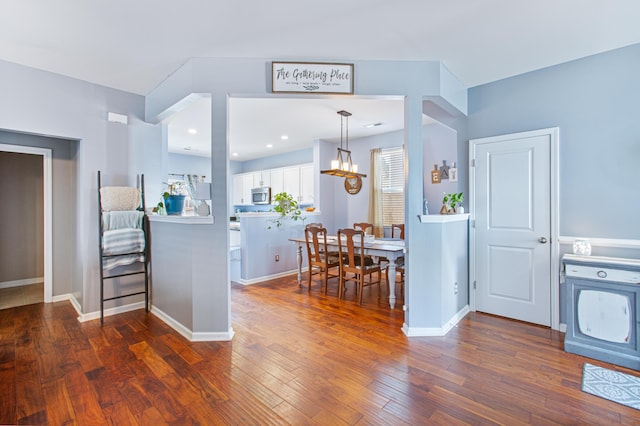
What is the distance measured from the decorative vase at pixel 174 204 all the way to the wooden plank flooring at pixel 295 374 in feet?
4.07

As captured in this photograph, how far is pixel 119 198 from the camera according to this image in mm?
3408

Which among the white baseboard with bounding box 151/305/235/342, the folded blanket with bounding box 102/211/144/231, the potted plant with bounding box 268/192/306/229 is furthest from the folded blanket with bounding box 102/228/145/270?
the potted plant with bounding box 268/192/306/229

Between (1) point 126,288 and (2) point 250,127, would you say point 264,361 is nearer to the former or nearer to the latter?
(1) point 126,288

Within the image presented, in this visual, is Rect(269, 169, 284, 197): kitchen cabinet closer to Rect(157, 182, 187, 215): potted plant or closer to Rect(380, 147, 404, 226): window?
Rect(380, 147, 404, 226): window

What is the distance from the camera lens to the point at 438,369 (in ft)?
7.41

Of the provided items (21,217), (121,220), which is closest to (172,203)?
(121,220)

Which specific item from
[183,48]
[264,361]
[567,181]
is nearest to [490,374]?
[264,361]

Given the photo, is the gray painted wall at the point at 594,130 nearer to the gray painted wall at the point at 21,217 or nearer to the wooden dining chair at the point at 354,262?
the wooden dining chair at the point at 354,262

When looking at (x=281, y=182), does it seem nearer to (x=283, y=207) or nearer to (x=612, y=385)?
(x=283, y=207)

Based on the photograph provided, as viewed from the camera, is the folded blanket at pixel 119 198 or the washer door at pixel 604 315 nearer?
the washer door at pixel 604 315

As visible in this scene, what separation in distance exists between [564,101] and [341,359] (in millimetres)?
3288

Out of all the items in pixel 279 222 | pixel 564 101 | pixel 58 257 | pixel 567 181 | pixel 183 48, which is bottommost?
pixel 58 257

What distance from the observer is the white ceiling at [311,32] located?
2109 millimetres

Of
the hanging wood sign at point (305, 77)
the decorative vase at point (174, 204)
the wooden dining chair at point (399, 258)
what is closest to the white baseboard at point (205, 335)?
the decorative vase at point (174, 204)
